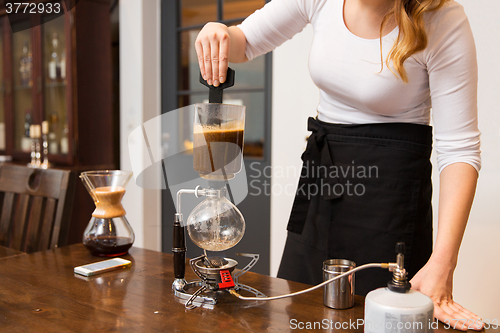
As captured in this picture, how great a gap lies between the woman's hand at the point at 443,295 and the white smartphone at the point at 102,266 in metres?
0.64

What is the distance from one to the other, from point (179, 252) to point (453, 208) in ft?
1.77

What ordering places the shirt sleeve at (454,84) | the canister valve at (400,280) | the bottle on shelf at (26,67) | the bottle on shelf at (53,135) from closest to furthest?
the canister valve at (400,280) → the shirt sleeve at (454,84) → the bottle on shelf at (53,135) → the bottle on shelf at (26,67)

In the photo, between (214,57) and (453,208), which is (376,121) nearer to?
(453,208)

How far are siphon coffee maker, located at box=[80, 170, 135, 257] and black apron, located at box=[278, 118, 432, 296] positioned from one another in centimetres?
44

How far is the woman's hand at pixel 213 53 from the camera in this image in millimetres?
887

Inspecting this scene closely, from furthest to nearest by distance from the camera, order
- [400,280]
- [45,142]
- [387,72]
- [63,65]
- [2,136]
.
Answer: [2,136], [45,142], [63,65], [387,72], [400,280]

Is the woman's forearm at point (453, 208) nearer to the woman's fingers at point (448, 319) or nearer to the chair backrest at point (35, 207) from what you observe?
the woman's fingers at point (448, 319)

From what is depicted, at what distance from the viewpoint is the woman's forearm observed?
2.64 ft

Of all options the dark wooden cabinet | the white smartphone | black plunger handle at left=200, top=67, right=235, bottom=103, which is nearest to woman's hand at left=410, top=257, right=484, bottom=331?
black plunger handle at left=200, top=67, right=235, bottom=103

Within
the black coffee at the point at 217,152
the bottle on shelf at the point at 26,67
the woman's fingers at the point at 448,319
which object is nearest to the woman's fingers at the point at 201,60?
the black coffee at the point at 217,152

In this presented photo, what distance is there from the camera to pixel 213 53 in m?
0.92

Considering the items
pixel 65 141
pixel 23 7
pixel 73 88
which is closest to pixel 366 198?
pixel 23 7

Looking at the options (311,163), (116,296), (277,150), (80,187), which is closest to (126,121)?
(80,187)

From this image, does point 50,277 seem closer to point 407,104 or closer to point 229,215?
point 229,215
